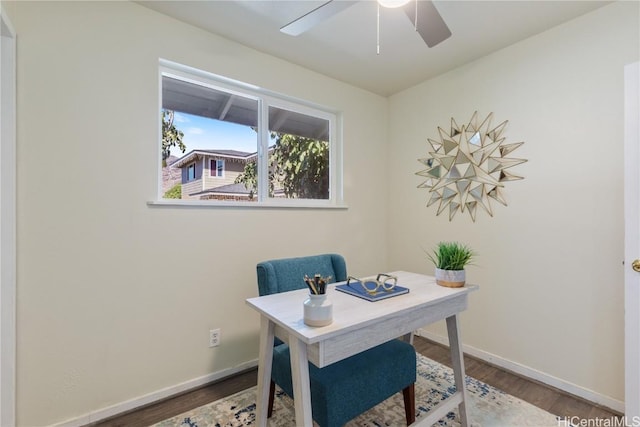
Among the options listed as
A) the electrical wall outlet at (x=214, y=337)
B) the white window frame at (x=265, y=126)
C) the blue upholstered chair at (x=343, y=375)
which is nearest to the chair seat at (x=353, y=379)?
the blue upholstered chair at (x=343, y=375)

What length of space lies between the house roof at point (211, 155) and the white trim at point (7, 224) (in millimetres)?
800

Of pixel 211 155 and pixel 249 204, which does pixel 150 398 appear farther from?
pixel 211 155

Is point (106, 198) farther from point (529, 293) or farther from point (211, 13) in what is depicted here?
point (529, 293)

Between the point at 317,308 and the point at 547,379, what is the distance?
80.5 inches

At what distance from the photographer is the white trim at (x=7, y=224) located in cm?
140

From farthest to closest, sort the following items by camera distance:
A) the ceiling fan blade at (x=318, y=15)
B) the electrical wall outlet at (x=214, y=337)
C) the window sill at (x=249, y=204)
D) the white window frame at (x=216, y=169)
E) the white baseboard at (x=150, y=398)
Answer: the white window frame at (x=216, y=169)
the electrical wall outlet at (x=214, y=337)
the window sill at (x=249, y=204)
the white baseboard at (x=150, y=398)
the ceiling fan blade at (x=318, y=15)

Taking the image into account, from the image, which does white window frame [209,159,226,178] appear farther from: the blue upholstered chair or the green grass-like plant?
the green grass-like plant

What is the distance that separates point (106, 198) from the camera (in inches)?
67.7

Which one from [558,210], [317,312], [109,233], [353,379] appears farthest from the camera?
[558,210]

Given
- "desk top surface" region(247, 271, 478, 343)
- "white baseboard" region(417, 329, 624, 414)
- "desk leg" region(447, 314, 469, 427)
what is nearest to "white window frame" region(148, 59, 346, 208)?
"desk top surface" region(247, 271, 478, 343)

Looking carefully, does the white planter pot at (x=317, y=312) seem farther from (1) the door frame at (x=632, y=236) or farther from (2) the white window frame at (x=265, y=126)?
(1) the door frame at (x=632, y=236)

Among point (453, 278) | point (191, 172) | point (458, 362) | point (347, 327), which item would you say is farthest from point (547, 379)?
point (191, 172)

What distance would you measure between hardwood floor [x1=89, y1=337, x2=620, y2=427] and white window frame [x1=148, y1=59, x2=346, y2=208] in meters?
1.27

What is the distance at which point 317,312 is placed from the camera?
42.2 inches
